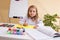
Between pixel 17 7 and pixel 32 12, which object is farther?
pixel 17 7

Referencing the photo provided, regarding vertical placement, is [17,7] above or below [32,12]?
above

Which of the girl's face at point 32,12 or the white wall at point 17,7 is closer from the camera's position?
the girl's face at point 32,12

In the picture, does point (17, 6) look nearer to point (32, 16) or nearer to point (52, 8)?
point (52, 8)

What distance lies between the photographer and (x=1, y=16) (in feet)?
13.7

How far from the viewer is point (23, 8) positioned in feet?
13.3

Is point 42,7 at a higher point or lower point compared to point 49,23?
higher

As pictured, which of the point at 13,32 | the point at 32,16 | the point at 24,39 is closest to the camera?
the point at 24,39

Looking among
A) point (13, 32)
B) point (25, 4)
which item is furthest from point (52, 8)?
point (13, 32)

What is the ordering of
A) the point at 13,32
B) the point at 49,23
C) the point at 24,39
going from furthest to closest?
the point at 49,23 → the point at 13,32 → the point at 24,39

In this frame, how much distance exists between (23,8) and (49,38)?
113 inches

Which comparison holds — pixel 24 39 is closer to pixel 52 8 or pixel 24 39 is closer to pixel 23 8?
pixel 23 8

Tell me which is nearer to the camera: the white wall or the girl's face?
the girl's face

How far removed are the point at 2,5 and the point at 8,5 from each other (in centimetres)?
18

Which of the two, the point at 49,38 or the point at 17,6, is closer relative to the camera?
the point at 49,38
